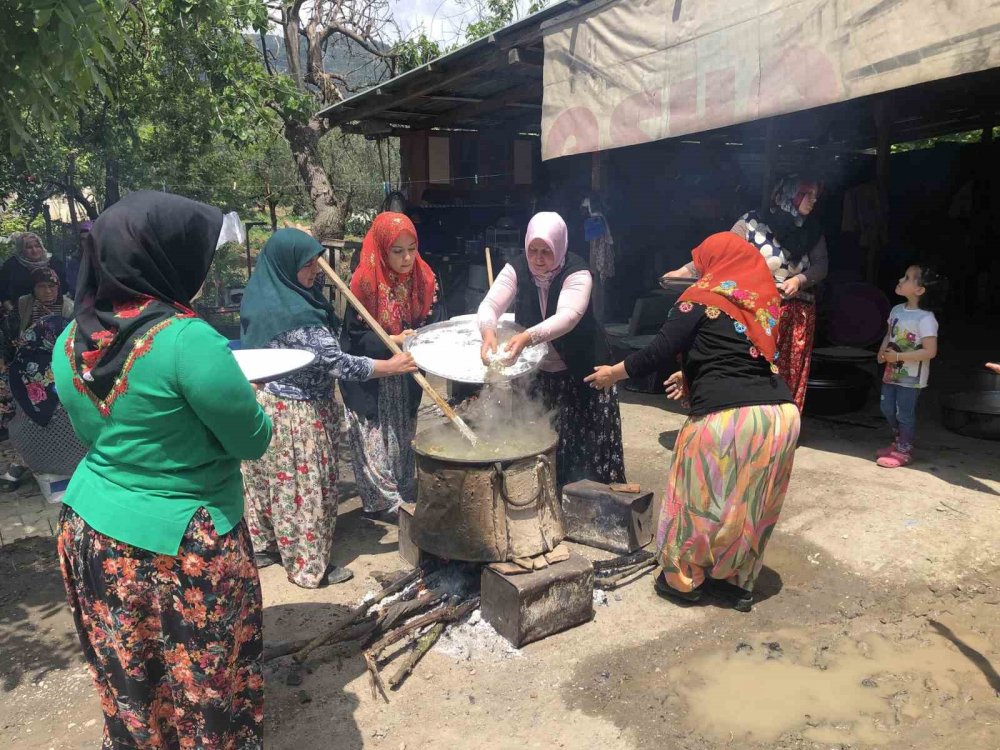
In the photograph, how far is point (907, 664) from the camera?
2.87m

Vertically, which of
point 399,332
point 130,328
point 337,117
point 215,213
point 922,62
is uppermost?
point 337,117

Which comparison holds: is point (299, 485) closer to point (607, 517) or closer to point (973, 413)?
point (607, 517)

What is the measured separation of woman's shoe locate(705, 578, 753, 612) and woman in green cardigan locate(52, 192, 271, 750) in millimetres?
2352

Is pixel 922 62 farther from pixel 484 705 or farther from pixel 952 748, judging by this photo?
pixel 484 705

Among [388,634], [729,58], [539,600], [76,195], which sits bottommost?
[388,634]

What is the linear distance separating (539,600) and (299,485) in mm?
1391

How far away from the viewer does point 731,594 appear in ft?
11.1

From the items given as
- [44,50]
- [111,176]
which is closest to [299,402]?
[44,50]

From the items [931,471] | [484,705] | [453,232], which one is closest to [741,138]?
[453,232]

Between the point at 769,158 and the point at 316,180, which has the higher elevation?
the point at 316,180

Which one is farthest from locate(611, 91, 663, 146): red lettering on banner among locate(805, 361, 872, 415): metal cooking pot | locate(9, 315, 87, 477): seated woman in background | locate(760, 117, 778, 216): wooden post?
locate(9, 315, 87, 477): seated woman in background

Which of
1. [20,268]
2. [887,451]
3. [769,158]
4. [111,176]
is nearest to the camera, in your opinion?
[887,451]

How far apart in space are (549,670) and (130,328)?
2179 mm

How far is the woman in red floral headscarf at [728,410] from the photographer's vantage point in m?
3.02
